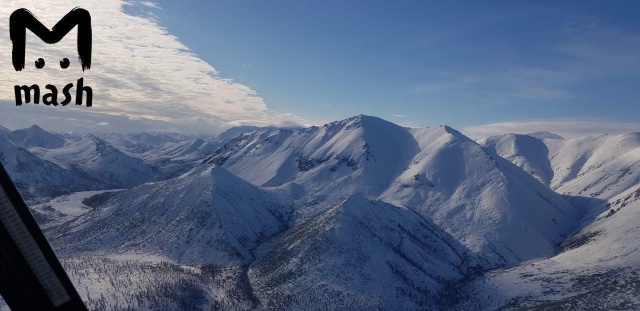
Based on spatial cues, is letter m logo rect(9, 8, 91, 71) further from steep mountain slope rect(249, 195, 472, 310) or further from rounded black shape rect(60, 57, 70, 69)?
steep mountain slope rect(249, 195, 472, 310)

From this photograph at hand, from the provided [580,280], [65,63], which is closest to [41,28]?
[65,63]

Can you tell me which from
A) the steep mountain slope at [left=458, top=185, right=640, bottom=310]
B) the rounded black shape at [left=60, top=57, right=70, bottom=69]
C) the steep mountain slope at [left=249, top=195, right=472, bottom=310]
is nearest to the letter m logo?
the rounded black shape at [left=60, top=57, right=70, bottom=69]

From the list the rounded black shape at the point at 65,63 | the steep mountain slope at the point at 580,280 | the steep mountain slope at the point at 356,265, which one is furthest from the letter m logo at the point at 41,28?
the steep mountain slope at the point at 580,280

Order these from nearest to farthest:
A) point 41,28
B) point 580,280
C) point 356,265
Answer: point 41,28 < point 580,280 < point 356,265

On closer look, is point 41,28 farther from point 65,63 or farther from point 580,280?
point 580,280

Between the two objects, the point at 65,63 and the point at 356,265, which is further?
the point at 356,265

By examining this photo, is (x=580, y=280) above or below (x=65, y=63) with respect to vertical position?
below
